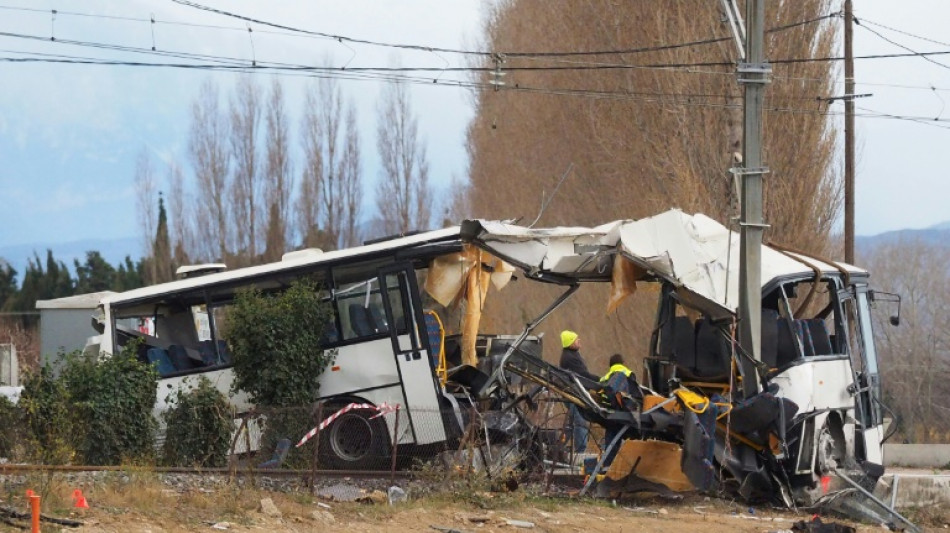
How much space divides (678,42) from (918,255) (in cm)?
6528

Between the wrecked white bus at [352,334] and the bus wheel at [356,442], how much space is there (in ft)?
0.04

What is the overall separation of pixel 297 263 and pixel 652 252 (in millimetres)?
4775

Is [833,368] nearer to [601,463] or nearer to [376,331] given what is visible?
[601,463]

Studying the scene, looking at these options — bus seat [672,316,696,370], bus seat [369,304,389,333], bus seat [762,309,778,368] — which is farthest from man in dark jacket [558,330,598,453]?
bus seat [369,304,389,333]

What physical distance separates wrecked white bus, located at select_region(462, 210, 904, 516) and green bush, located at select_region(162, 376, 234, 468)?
3.25 meters

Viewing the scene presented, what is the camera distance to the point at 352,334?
16391 mm

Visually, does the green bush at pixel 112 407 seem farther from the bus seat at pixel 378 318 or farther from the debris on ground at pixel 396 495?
the debris on ground at pixel 396 495

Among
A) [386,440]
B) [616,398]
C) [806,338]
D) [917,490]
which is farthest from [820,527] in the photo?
[386,440]

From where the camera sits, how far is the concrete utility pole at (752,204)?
49.4ft

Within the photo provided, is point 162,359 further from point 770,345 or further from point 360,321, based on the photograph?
point 770,345

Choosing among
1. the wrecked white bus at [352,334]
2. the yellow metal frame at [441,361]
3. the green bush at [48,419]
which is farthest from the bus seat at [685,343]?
the green bush at [48,419]

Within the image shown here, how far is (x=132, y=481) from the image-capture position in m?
12.2

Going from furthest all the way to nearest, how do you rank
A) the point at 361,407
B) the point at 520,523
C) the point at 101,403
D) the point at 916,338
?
1. the point at 916,338
2. the point at 361,407
3. the point at 101,403
4. the point at 520,523

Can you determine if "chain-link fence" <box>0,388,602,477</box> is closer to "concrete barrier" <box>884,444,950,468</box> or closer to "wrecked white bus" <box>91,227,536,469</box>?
"wrecked white bus" <box>91,227,536,469</box>
